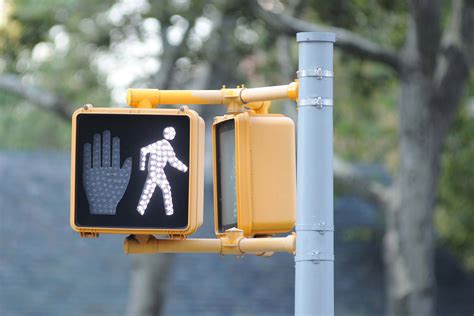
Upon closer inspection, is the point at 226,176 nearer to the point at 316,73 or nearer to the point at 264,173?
the point at 264,173

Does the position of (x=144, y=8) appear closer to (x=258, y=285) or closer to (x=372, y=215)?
(x=258, y=285)

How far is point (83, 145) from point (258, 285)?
19311 mm

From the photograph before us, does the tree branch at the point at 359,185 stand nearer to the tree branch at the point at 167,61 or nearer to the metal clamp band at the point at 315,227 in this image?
the tree branch at the point at 167,61

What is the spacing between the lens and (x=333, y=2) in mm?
20906

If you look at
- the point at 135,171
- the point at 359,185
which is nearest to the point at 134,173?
the point at 135,171

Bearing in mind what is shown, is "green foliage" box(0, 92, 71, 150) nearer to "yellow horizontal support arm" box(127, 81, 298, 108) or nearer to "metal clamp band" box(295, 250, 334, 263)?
"yellow horizontal support arm" box(127, 81, 298, 108)

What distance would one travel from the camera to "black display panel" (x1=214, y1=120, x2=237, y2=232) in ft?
18.9

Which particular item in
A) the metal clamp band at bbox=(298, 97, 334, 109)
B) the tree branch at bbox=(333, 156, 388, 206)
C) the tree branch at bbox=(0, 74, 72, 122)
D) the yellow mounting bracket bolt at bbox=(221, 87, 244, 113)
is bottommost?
the metal clamp band at bbox=(298, 97, 334, 109)

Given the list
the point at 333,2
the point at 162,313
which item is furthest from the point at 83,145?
the point at 162,313

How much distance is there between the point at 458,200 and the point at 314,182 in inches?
835

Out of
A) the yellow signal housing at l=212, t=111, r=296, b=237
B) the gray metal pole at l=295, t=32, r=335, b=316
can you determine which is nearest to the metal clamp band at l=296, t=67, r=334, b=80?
the gray metal pole at l=295, t=32, r=335, b=316

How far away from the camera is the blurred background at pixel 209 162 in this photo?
1983 centimetres

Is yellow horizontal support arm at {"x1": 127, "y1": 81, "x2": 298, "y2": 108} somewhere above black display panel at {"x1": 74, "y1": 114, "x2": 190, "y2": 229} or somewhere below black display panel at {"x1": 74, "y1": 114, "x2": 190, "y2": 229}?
above

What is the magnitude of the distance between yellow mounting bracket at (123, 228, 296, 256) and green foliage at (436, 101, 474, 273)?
19.7m
